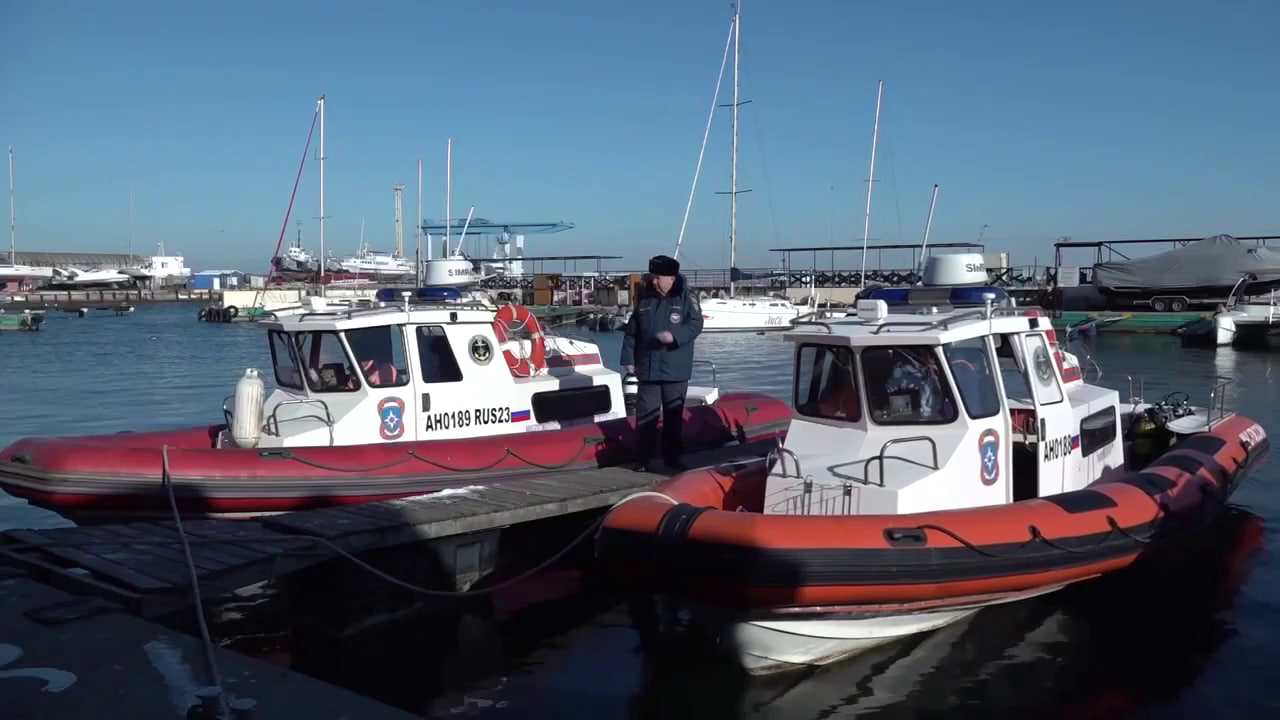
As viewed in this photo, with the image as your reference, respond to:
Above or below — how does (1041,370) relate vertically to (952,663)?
above

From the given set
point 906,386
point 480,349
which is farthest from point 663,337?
point 480,349

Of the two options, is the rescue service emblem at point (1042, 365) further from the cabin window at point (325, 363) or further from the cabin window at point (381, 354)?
the cabin window at point (325, 363)

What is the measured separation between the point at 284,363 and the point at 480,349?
1.75 m

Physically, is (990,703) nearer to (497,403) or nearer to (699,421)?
(699,421)

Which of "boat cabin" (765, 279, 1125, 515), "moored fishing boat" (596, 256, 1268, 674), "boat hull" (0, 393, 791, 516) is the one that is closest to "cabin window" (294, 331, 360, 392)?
"boat hull" (0, 393, 791, 516)

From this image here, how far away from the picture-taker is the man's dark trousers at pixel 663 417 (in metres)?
8.38

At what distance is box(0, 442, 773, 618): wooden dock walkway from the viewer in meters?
5.73

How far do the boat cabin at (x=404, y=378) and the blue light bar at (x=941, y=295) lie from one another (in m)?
3.40

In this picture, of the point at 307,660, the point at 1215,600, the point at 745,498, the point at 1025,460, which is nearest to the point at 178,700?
the point at 307,660

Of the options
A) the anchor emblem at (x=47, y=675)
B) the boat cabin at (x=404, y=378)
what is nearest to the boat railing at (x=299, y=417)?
the boat cabin at (x=404, y=378)

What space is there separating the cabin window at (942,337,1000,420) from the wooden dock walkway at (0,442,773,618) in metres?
2.71

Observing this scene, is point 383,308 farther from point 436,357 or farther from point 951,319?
point 951,319

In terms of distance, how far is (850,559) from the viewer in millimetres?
5801

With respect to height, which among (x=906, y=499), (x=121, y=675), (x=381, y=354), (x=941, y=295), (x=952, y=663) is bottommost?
(x=952, y=663)
